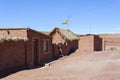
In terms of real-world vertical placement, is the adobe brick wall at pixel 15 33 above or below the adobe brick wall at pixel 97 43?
above

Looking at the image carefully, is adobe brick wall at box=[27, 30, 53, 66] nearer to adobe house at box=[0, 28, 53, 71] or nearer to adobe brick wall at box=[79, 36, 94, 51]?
adobe house at box=[0, 28, 53, 71]

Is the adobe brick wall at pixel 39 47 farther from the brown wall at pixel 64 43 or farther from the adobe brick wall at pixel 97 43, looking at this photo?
the adobe brick wall at pixel 97 43

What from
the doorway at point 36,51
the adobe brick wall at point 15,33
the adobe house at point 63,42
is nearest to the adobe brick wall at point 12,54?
the adobe brick wall at point 15,33

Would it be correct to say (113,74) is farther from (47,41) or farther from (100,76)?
(47,41)

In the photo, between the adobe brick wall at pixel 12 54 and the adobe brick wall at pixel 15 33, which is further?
the adobe brick wall at pixel 15 33

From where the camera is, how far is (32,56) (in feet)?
69.9

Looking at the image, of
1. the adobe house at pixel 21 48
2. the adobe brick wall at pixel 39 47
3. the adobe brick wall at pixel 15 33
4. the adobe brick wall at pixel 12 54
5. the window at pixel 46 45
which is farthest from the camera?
the window at pixel 46 45

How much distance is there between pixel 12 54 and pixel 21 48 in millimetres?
1347

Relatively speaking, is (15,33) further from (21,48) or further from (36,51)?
(36,51)

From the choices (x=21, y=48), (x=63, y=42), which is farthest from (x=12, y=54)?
(x=63, y=42)

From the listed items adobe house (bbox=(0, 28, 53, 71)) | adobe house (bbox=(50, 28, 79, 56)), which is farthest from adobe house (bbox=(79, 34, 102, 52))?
adobe house (bbox=(0, 28, 53, 71))

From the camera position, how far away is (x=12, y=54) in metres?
18.7

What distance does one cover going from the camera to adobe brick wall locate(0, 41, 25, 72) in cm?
1736

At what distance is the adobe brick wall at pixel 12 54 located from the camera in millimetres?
17359
